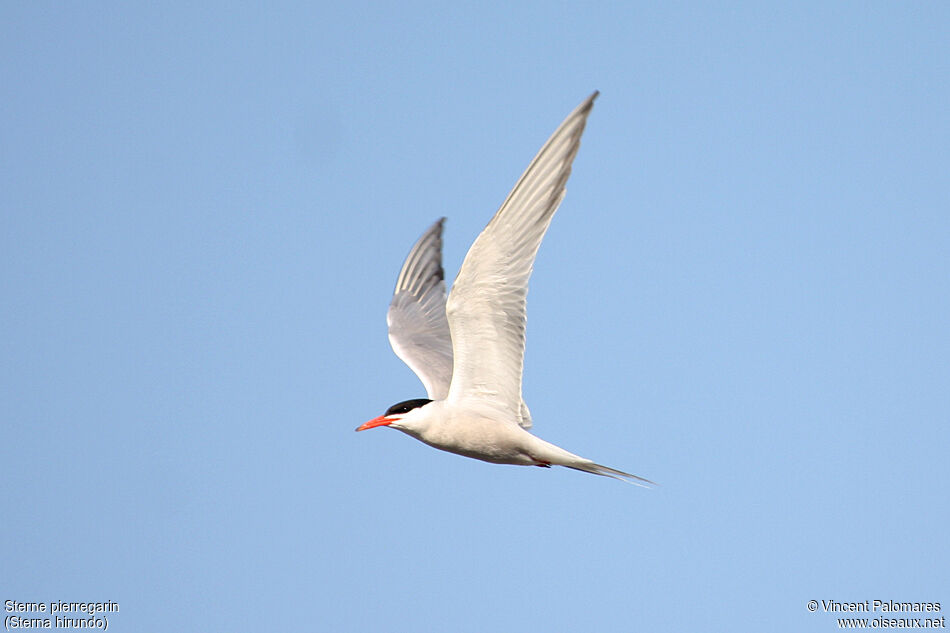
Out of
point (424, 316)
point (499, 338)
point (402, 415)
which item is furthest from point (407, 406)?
point (424, 316)

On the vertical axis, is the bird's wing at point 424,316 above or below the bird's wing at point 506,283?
above

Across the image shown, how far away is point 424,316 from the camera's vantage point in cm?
1303

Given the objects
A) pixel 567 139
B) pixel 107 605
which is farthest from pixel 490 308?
pixel 107 605

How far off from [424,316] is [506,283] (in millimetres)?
3723

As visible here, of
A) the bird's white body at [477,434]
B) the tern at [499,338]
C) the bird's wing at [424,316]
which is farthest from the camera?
the bird's wing at [424,316]

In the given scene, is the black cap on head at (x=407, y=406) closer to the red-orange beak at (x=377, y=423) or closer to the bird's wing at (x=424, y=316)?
the red-orange beak at (x=377, y=423)

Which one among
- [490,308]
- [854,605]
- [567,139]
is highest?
[567,139]

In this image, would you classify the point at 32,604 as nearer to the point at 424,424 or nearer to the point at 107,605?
the point at 107,605

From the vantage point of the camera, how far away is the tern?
28.3 feet

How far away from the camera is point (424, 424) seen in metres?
9.97

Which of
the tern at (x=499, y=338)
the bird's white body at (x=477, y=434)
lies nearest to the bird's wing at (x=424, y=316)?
the tern at (x=499, y=338)

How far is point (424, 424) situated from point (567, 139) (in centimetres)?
312

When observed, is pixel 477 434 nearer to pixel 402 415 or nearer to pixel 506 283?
pixel 402 415

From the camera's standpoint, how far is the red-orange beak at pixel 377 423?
1021 centimetres
